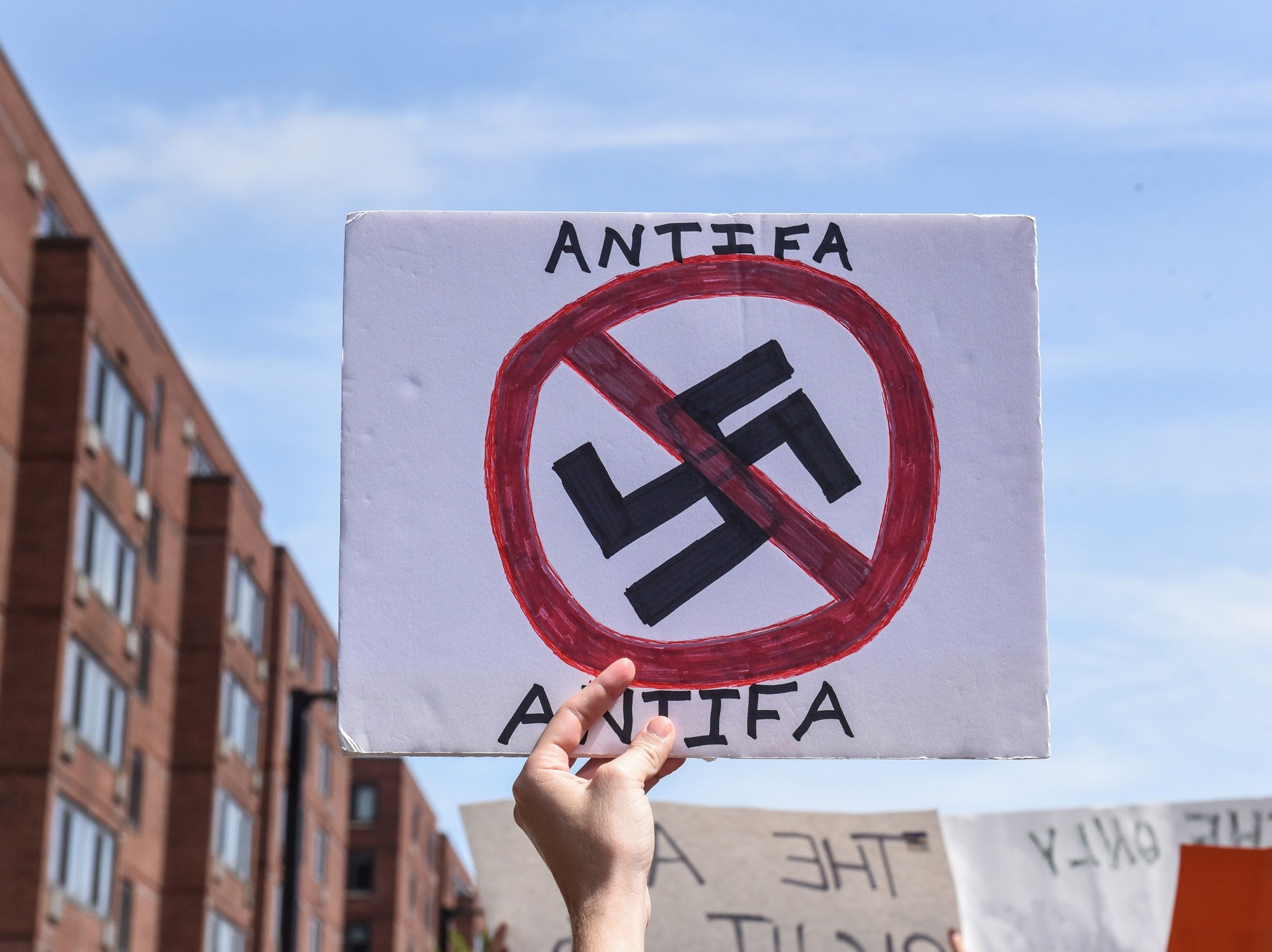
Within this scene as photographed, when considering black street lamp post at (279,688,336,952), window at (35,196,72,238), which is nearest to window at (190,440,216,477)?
window at (35,196,72,238)

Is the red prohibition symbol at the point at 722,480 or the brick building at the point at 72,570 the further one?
the brick building at the point at 72,570

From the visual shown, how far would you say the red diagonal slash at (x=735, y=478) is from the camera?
10.2ft

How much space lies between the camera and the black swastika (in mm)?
3094

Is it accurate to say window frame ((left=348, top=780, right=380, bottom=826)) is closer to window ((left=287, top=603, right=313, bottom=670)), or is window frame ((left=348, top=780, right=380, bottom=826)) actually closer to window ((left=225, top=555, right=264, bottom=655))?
window ((left=287, top=603, right=313, bottom=670))

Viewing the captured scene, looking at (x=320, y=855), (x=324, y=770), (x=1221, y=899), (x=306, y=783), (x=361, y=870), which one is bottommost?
(x=1221, y=899)

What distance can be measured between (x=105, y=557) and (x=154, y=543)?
185 inches

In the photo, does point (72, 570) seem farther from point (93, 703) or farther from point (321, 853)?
point (321, 853)

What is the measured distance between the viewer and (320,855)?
52094mm

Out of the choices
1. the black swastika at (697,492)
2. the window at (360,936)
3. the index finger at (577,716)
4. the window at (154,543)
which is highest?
the window at (154,543)

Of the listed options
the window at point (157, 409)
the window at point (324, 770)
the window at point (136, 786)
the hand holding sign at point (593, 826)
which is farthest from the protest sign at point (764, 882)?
the window at point (324, 770)

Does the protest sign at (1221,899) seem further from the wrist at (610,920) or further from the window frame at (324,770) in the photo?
the window frame at (324,770)

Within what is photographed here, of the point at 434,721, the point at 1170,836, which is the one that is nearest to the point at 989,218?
the point at 434,721

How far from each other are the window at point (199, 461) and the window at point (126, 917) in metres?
9.67

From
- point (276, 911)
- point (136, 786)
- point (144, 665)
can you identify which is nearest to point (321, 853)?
point (276, 911)
